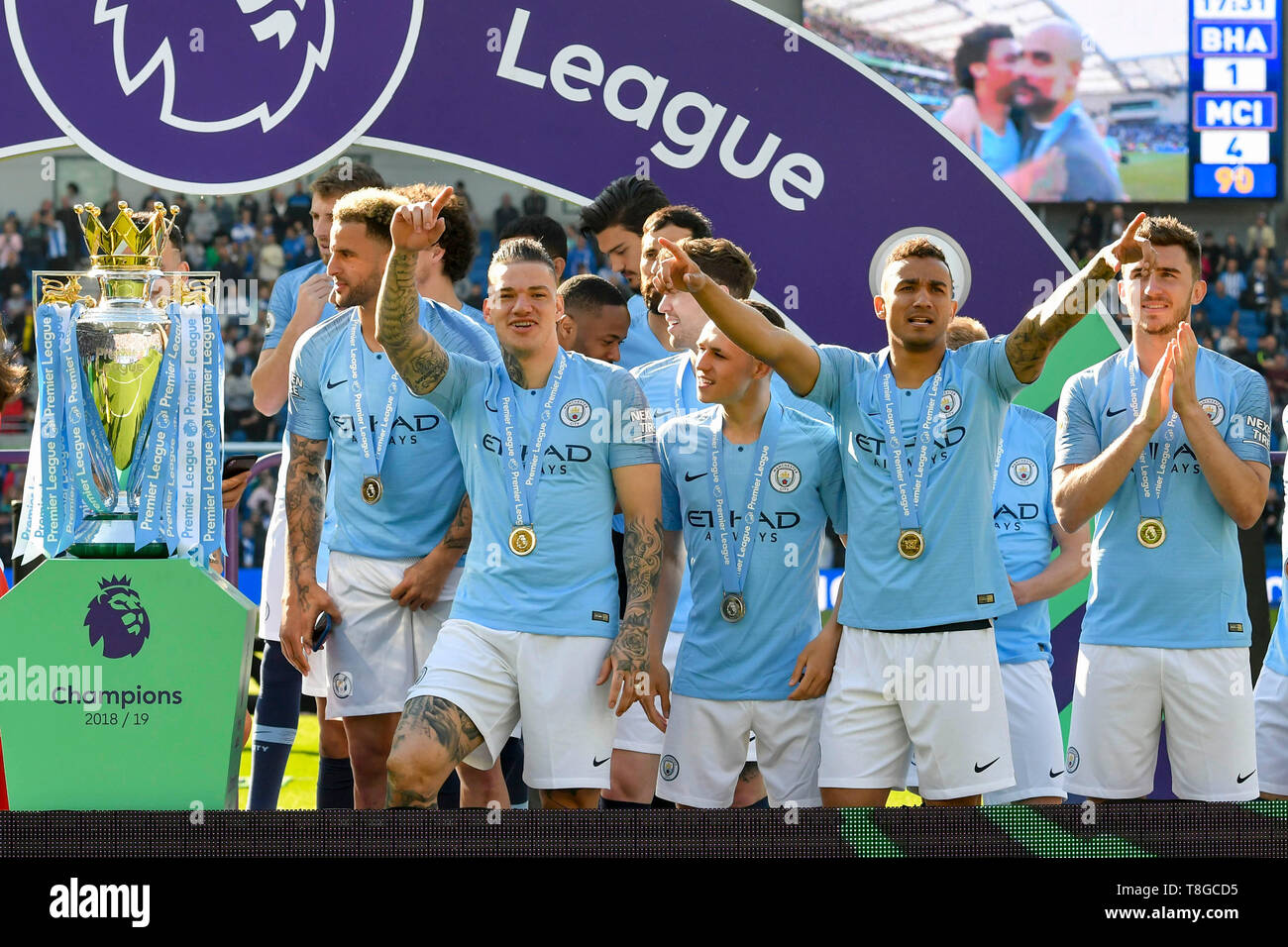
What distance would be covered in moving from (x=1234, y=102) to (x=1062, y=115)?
2.52 m

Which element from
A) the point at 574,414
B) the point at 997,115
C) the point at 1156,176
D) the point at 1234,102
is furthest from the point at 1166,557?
the point at 997,115

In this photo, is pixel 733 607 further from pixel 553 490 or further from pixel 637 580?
pixel 553 490

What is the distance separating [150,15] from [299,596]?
2370mm

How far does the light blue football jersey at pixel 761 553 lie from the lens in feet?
11.9

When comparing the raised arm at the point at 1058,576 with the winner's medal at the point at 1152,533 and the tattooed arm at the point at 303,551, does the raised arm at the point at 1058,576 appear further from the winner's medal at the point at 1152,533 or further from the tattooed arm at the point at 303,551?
the tattooed arm at the point at 303,551

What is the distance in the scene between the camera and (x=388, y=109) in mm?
5117

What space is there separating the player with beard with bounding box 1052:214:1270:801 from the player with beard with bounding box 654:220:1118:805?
0.51 m

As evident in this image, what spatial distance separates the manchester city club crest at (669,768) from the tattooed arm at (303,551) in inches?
36.0

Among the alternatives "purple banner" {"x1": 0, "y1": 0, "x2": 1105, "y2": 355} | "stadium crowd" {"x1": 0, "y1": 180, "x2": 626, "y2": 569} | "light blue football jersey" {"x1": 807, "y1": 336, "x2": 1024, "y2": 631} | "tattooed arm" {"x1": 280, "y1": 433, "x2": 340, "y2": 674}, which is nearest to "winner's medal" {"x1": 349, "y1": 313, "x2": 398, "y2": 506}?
"tattooed arm" {"x1": 280, "y1": 433, "x2": 340, "y2": 674}

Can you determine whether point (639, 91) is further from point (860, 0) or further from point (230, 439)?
point (860, 0)

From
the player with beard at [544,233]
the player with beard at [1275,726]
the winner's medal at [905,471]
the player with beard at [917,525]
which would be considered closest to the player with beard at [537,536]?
the player with beard at [917,525]

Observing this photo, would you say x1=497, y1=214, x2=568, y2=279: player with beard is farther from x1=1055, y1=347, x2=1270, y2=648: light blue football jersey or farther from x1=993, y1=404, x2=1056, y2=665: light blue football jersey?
x1=1055, y1=347, x2=1270, y2=648: light blue football jersey

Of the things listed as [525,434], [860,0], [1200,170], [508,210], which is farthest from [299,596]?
[860,0]

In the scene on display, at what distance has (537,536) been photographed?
3438mm
